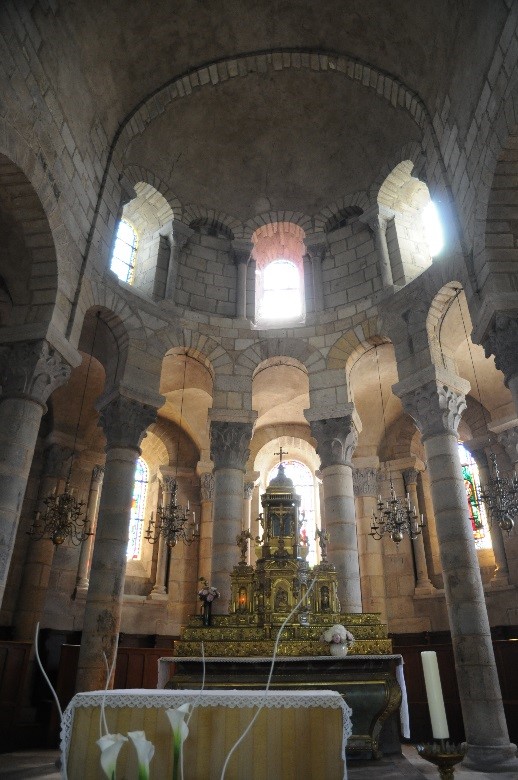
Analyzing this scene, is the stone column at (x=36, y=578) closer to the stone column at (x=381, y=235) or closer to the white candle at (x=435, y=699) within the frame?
the stone column at (x=381, y=235)

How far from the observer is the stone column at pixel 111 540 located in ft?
33.6

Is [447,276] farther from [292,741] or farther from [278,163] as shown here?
[292,741]

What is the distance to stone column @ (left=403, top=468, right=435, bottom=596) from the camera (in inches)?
625

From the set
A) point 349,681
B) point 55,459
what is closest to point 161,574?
point 55,459

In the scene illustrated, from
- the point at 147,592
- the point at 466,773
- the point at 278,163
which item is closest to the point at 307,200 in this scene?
the point at 278,163

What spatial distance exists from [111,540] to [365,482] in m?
9.01

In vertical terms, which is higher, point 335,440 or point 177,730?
point 335,440

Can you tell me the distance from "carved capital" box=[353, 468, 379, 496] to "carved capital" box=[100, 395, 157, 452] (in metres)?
7.71

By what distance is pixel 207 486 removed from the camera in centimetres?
1781

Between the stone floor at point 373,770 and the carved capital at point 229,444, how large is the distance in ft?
21.5

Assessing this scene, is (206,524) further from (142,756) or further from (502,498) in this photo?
(142,756)

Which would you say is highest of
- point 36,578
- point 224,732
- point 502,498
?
point 502,498

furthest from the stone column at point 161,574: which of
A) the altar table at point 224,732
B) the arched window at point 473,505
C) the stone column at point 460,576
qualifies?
the altar table at point 224,732

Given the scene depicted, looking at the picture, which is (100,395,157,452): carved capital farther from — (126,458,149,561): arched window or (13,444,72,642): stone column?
(126,458,149,561): arched window
